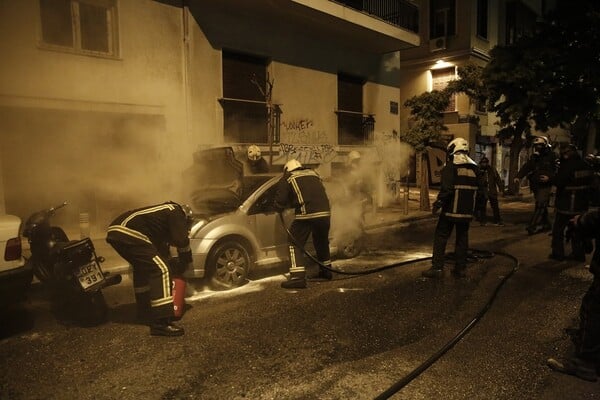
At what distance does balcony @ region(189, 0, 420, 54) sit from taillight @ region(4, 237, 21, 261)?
7366 mm

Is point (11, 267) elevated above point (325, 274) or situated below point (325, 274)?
above

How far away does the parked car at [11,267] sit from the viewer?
4129 millimetres

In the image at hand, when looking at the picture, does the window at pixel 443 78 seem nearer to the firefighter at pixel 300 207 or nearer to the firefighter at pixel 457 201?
the firefighter at pixel 457 201

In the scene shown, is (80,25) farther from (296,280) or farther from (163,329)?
(163,329)

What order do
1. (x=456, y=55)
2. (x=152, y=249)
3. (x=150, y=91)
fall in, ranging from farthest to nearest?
1. (x=456, y=55)
2. (x=150, y=91)
3. (x=152, y=249)

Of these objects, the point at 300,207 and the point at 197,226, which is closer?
the point at 197,226

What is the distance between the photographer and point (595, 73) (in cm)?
1452

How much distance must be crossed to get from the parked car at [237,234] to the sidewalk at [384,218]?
157cm

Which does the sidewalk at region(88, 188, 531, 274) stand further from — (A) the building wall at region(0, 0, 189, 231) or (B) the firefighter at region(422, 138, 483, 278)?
(B) the firefighter at region(422, 138, 483, 278)

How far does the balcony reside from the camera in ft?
34.6

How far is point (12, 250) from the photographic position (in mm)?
4207

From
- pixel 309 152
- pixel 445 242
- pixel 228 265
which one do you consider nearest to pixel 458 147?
pixel 445 242

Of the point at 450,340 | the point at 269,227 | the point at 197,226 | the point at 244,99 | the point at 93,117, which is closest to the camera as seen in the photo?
the point at 450,340

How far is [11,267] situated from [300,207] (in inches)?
123
